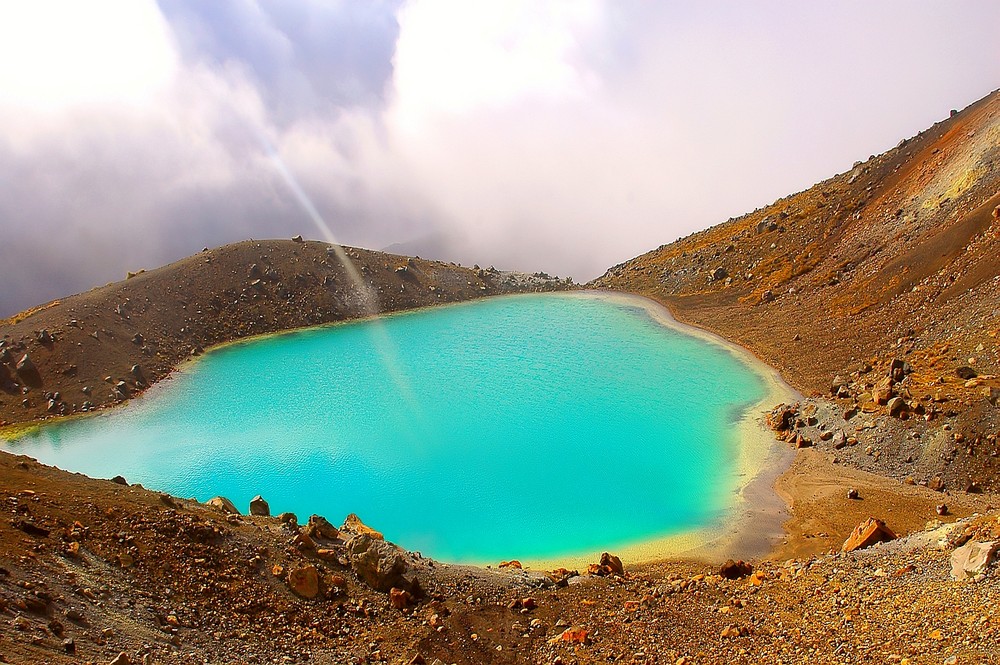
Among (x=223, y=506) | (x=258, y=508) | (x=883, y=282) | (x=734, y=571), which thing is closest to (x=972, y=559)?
(x=734, y=571)

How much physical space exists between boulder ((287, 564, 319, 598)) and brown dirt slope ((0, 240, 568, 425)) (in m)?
36.3

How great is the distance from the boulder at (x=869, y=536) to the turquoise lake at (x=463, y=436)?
5.86 meters

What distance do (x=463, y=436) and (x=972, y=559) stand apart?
23954 millimetres

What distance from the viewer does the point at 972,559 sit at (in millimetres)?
17328

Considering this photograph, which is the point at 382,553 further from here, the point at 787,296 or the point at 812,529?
the point at 787,296

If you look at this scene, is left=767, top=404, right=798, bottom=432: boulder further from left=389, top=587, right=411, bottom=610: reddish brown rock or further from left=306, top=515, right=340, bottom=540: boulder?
left=306, top=515, right=340, bottom=540: boulder

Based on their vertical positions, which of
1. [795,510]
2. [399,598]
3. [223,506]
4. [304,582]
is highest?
[223,506]

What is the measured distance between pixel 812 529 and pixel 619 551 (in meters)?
7.38

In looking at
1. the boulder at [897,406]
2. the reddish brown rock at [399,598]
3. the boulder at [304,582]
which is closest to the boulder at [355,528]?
the reddish brown rock at [399,598]

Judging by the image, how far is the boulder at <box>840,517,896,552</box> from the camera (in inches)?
866

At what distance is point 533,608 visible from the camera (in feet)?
62.4

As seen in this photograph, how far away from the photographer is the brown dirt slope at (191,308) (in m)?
48.6

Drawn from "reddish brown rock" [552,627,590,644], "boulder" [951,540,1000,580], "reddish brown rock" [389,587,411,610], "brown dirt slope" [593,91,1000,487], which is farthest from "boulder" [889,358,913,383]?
"reddish brown rock" [389,587,411,610]

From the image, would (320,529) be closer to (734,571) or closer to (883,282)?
(734,571)
